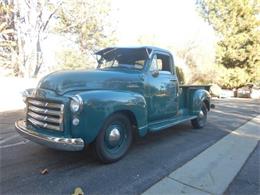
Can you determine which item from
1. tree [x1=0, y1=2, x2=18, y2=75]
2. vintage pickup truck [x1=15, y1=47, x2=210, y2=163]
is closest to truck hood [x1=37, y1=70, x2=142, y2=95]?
vintage pickup truck [x1=15, y1=47, x2=210, y2=163]

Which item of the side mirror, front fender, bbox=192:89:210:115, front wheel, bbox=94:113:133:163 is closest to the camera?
front wheel, bbox=94:113:133:163

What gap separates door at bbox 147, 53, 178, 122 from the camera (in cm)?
562

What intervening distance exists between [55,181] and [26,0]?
16.7 meters

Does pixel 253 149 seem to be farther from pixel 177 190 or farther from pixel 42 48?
pixel 42 48

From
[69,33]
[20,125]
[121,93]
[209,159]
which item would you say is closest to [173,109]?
[209,159]

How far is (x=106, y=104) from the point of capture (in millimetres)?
4254

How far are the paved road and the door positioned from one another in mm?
693

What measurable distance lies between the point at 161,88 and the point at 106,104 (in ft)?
6.45

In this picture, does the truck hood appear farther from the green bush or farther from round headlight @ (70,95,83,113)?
the green bush

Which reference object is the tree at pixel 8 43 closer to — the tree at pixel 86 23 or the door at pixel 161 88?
the tree at pixel 86 23

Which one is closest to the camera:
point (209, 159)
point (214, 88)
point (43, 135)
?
point (43, 135)

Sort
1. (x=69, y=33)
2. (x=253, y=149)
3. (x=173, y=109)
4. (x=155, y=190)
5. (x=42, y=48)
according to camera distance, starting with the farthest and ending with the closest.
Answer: (x=69, y=33), (x=42, y=48), (x=173, y=109), (x=253, y=149), (x=155, y=190)

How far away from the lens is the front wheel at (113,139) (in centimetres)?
438

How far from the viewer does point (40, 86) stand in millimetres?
4703
